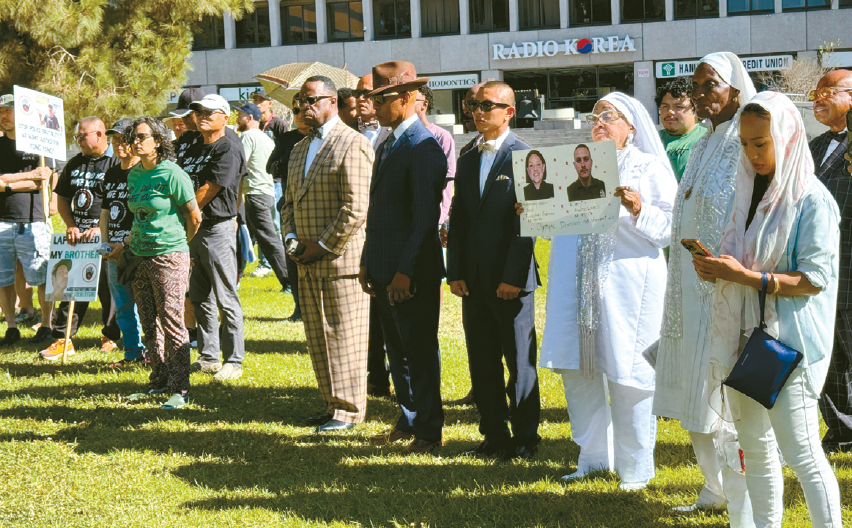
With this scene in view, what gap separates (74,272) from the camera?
28.5 ft

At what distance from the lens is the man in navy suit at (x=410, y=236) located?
5.48m

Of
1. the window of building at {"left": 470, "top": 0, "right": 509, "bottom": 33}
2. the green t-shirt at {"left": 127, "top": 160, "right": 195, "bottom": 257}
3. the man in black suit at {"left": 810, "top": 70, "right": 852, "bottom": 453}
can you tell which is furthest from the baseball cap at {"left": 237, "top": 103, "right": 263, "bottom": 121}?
the window of building at {"left": 470, "top": 0, "right": 509, "bottom": 33}

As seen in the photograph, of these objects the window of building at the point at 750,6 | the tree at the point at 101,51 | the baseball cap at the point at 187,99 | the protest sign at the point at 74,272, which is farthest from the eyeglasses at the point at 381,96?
the window of building at the point at 750,6

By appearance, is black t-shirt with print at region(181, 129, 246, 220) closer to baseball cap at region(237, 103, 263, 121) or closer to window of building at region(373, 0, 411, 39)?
baseball cap at region(237, 103, 263, 121)

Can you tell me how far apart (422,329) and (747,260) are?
249 cm

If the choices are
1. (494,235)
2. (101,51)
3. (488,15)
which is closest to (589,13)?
(488,15)

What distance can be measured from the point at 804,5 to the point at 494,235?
38.9 m

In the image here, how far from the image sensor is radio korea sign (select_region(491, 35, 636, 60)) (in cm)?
4088

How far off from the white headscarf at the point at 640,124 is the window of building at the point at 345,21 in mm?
40764

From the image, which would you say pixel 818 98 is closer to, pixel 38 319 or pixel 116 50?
pixel 38 319

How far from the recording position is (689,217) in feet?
13.6

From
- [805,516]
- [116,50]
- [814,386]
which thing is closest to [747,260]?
[814,386]

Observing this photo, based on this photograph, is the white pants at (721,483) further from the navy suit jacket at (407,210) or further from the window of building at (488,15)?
the window of building at (488,15)

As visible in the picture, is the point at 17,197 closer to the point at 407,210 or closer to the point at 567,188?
the point at 407,210
